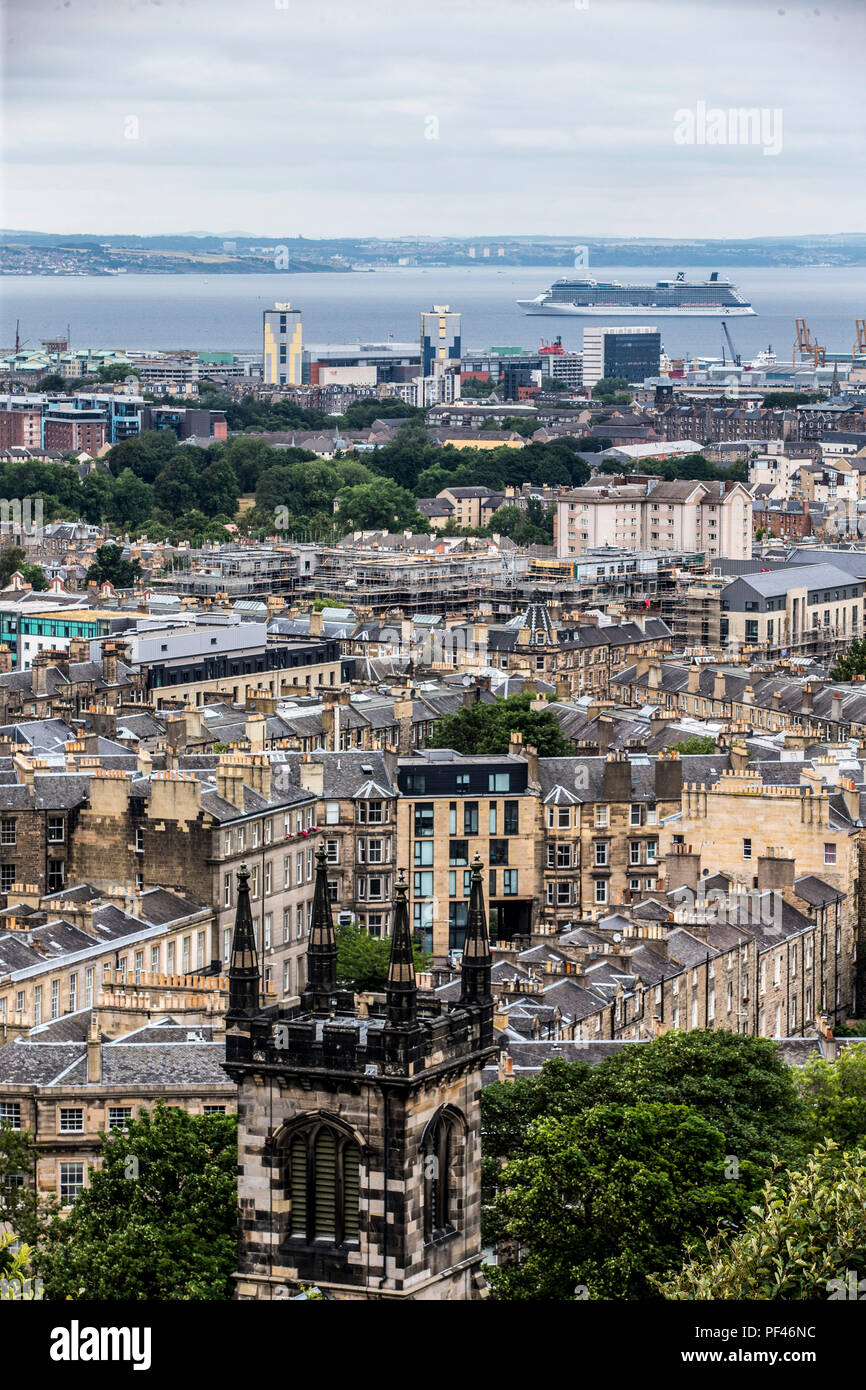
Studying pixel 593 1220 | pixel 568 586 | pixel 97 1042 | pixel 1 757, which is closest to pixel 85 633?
pixel 568 586

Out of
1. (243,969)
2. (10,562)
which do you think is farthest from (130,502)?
(243,969)

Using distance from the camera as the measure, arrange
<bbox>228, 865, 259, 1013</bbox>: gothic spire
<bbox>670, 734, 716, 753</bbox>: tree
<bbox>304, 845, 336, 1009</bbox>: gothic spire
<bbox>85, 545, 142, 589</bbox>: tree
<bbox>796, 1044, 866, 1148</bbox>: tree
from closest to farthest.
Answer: <bbox>228, 865, 259, 1013</bbox>: gothic spire → <bbox>304, 845, 336, 1009</bbox>: gothic spire → <bbox>796, 1044, 866, 1148</bbox>: tree → <bbox>670, 734, 716, 753</bbox>: tree → <bbox>85, 545, 142, 589</bbox>: tree

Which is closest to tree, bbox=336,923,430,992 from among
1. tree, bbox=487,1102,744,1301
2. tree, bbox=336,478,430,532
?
tree, bbox=487,1102,744,1301

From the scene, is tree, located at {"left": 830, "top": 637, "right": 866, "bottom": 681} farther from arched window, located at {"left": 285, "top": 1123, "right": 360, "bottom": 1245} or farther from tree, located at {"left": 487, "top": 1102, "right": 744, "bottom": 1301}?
arched window, located at {"left": 285, "top": 1123, "right": 360, "bottom": 1245}

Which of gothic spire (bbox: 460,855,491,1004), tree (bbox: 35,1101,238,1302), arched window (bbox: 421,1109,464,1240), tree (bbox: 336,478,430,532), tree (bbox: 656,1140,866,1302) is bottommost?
tree (bbox: 336,478,430,532)

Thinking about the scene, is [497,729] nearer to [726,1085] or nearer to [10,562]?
[726,1085]

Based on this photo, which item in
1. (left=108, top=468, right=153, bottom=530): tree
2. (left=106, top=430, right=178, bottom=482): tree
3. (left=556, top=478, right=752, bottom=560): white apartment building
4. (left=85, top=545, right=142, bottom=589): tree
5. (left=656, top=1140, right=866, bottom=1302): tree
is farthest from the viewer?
(left=106, top=430, right=178, bottom=482): tree
